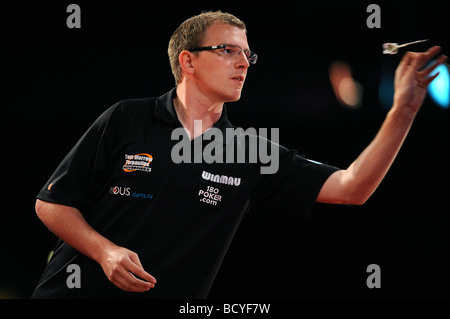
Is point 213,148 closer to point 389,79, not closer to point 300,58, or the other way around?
point 300,58

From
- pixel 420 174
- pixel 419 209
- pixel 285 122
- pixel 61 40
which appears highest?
pixel 61 40

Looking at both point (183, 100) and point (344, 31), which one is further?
point (344, 31)

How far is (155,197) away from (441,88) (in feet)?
7.48

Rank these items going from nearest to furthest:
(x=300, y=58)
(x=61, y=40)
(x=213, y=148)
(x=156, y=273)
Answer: (x=156, y=273)
(x=213, y=148)
(x=61, y=40)
(x=300, y=58)

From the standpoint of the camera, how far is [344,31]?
3457 mm

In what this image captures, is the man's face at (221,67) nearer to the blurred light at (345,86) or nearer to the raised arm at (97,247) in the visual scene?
the raised arm at (97,247)

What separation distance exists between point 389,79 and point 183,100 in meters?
1.80

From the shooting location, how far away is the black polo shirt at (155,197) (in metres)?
1.88

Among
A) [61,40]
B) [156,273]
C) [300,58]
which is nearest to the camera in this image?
[156,273]

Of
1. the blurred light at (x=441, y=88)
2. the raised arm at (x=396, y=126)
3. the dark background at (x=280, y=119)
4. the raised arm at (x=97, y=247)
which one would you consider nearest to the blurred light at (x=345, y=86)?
the dark background at (x=280, y=119)

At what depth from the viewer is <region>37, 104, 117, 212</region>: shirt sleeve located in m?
1.90

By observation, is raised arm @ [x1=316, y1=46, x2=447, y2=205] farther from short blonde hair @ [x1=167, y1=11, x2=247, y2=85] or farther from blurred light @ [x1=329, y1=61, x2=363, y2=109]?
blurred light @ [x1=329, y1=61, x2=363, y2=109]

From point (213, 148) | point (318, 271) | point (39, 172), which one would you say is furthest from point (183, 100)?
point (318, 271)

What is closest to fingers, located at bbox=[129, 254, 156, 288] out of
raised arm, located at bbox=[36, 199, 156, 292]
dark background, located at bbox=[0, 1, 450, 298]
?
raised arm, located at bbox=[36, 199, 156, 292]
